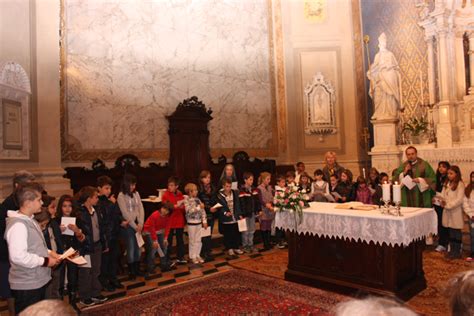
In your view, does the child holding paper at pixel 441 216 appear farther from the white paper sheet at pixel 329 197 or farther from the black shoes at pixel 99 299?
the black shoes at pixel 99 299

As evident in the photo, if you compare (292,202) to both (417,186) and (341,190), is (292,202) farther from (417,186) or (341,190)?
(417,186)

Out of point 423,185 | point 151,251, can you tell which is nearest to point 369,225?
point 423,185

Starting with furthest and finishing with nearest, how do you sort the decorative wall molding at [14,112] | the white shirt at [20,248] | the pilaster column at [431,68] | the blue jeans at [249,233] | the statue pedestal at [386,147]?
the statue pedestal at [386,147] → the pilaster column at [431,68] → the blue jeans at [249,233] → the decorative wall molding at [14,112] → the white shirt at [20,248]

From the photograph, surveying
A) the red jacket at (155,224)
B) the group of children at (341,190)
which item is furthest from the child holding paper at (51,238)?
the group of children at (341,190)

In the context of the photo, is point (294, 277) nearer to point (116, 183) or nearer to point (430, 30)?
point (116, 183)

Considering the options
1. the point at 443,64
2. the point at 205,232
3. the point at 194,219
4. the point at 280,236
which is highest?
the point at 443,64

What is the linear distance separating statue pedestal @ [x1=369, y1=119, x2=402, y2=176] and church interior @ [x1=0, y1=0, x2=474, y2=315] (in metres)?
0.04

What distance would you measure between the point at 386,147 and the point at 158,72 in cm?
687

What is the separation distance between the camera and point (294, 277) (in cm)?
546

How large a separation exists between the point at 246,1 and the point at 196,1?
1923 millimetres

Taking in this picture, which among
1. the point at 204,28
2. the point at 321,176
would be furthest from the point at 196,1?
the point at 321,176

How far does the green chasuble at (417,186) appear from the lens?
6.75 m

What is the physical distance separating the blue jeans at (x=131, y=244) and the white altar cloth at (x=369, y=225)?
2.47 metres

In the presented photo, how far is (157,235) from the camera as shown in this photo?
6.18 m
